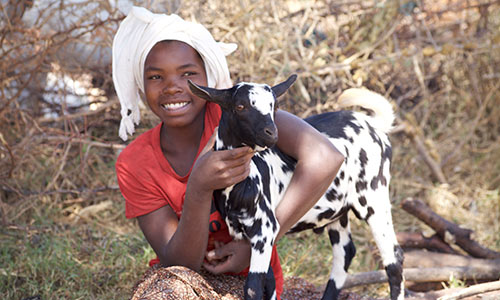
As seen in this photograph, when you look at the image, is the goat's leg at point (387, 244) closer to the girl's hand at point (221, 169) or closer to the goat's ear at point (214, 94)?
the girl's hand at point (221, 169)

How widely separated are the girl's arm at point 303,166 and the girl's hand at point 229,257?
0.59ft

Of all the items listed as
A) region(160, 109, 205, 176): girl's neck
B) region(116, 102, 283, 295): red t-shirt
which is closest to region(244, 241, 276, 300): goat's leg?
region(116, 102, 283, 295): red t-shirt

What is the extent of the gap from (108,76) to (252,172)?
2927mm

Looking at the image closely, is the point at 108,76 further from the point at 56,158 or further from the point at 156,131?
the point at 156,131

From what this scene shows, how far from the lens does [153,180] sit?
8.69 ft

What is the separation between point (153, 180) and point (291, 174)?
2.23 ft

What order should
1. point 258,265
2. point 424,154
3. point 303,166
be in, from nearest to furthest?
point 258,265 → point 303,166 → point 424,154

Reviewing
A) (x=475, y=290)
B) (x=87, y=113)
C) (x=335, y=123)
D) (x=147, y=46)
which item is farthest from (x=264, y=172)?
(x=87, y=113)

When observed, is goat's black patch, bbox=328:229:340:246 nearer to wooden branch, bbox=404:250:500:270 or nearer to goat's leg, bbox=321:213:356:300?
goat's leg, bbox=321:213:356:300

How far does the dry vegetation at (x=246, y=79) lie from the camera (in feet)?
13.2

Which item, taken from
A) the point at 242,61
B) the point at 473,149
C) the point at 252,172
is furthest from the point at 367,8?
the point at 252,172

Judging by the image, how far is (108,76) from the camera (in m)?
4.83

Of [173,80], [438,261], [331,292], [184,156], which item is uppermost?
[173,80]

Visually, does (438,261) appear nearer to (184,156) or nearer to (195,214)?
(184,156)
